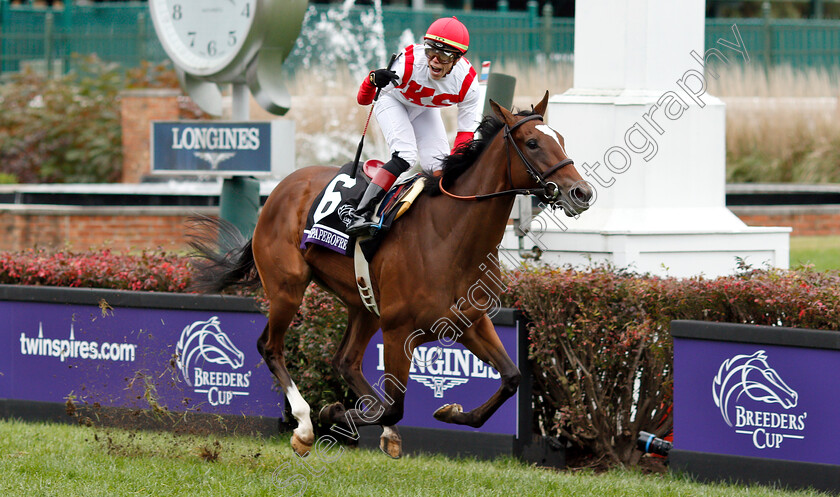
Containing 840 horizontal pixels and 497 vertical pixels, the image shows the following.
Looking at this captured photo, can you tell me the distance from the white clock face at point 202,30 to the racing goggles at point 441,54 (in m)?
3.58

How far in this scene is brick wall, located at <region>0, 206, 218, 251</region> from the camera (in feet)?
44.3

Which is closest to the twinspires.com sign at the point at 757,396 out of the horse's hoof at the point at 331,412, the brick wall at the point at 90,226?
the horse's hoof at the point at 331,412

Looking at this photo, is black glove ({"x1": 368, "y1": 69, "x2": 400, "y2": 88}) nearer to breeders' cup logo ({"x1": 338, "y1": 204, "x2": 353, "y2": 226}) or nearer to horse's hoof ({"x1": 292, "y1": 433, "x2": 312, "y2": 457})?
breeders' cup logo ({"x1": 338, "y1": 204, "x2": 353, "y2": 226})

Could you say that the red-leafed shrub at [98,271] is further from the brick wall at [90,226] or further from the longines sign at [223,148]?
the brick wall at [90,226]

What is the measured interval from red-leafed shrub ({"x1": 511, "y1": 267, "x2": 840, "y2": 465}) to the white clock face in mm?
3654

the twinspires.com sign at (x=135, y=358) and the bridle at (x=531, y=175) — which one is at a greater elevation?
the bridle at (x=531, y=175)

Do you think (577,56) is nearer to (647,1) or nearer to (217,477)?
(647,1)

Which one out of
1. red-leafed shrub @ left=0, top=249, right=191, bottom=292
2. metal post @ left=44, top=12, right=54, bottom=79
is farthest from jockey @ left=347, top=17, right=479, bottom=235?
metal post @ left=44, top=12, right=54, bottom=79

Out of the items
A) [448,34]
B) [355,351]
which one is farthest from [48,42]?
[448,34]

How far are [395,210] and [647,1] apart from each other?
370cm

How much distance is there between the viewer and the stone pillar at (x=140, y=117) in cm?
1773

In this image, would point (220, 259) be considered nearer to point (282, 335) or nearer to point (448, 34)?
point (282, 335)

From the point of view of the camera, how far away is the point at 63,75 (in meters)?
21.2

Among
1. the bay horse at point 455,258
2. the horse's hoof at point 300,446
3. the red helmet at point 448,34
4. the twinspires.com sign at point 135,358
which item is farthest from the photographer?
the twinspires.com sign at point 135,358
